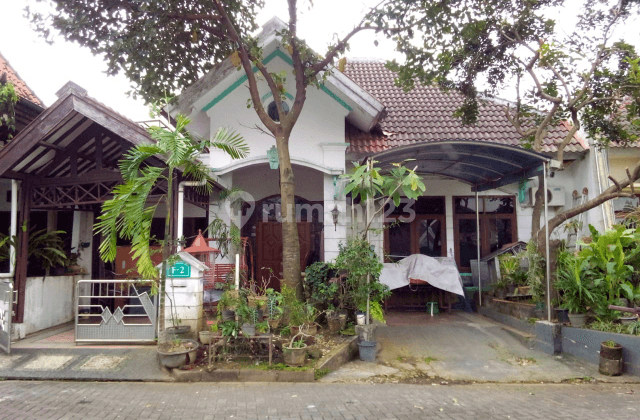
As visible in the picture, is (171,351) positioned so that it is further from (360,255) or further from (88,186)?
(88,186)

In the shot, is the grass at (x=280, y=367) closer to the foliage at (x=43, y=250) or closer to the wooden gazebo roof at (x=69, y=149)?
the wooden gazebo roof at (x=69, y=149)

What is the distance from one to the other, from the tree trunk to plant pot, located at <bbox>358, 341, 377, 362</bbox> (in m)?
1.27

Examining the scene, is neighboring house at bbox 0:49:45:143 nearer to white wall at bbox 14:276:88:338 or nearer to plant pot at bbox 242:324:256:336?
white wall at bbox 14:276:88:338

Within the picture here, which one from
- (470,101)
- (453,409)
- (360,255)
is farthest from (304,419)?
(470,101)

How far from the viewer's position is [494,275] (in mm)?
9883

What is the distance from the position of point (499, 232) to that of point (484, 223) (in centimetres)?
45

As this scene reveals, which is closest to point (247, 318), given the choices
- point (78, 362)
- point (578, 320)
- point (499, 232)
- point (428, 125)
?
point (78, 362)

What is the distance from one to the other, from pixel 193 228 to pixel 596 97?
8863 millimetres

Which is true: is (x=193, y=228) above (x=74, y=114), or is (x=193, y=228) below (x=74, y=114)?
below

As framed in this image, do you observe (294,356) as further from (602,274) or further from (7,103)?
(7,103)

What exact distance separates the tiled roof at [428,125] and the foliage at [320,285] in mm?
2866

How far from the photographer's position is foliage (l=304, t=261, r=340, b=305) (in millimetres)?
7531

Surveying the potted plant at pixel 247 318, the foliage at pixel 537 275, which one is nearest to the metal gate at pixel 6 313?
the potted plant at pixel 247 318

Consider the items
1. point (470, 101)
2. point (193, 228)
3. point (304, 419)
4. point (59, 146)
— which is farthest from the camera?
point (193, 228)
